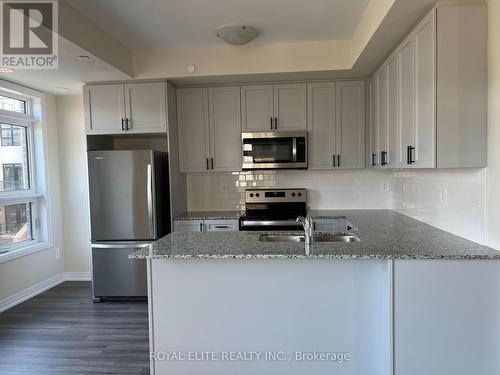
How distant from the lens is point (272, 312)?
2.02 meters

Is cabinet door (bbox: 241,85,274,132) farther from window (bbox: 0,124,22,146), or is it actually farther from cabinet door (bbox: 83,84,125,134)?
window (bbox: 0,124,22,146)

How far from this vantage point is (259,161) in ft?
12.6

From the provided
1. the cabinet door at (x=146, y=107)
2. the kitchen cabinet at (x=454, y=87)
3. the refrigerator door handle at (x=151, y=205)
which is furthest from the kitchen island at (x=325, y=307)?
the cabinet door at (x=146, y=107)

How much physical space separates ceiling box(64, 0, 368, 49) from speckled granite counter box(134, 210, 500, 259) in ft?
5.87

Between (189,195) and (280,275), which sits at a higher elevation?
(189,195)

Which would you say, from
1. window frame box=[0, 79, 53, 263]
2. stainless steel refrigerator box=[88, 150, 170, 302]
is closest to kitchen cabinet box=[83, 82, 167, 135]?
stainless steel refrigerator box=[88, 150, 170, 302]

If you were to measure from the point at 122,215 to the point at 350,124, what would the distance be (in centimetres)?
276

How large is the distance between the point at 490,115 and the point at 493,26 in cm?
51

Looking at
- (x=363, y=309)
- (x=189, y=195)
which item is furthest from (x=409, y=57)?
(x=189, y=195)

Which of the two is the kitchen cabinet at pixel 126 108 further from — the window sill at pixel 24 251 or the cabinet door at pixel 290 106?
the window sill at pixel 24 251

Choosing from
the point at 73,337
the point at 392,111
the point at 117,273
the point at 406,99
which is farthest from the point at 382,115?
the point at 73,337

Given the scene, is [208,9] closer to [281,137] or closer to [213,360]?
[281,137]

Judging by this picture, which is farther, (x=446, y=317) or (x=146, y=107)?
(x=146, y=107)

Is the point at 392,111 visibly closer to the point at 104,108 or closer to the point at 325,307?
the point at 325,307
